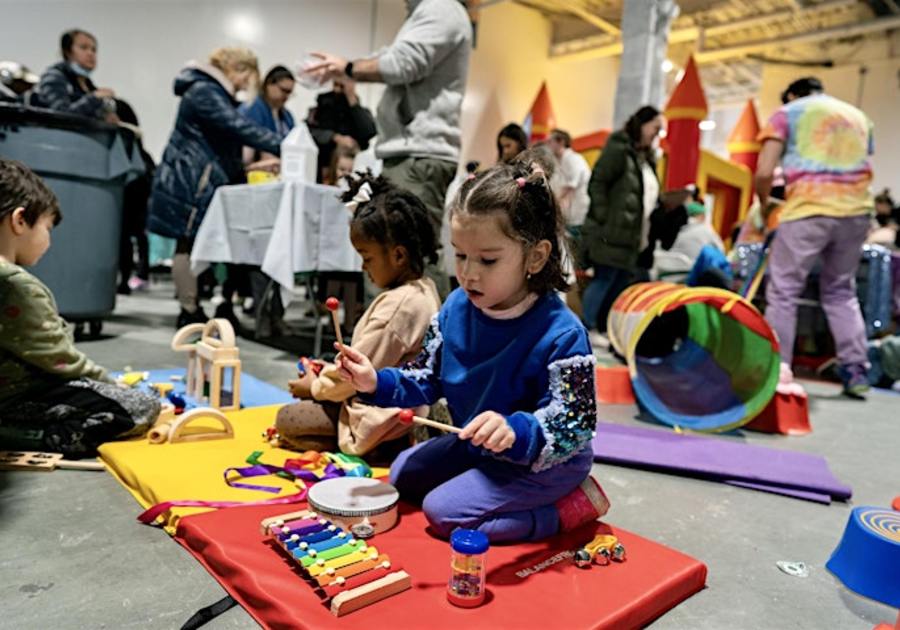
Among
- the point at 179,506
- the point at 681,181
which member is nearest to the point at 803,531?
the point at 179,506

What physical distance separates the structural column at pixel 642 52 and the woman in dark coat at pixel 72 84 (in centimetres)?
534

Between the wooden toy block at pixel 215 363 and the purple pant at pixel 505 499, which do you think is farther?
the wooden toy block at pixel 215 363

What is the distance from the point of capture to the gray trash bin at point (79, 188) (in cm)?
315

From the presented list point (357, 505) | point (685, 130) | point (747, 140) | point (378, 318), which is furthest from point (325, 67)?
point (747, 140)

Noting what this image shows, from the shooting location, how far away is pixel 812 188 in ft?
10.6

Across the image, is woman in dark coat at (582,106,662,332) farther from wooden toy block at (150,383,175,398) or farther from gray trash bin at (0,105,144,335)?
gray trash bin at (0,105,144,335)

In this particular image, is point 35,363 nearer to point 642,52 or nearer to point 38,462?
point 38,462

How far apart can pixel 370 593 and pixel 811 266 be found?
118 inches

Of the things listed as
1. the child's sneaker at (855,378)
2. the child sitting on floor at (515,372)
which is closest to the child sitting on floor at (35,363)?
the child sitting on floor at (515,372)

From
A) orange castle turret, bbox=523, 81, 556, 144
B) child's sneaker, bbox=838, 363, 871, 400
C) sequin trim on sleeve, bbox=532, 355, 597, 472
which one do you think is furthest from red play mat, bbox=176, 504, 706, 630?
orange castle turret, bbox=523, 81, 556, 144

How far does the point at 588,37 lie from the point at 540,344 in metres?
10.6

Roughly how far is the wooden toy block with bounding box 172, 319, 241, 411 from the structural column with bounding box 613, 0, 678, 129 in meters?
6.17

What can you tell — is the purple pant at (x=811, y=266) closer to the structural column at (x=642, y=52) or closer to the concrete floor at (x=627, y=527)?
the concrete floor at (x=627, y=527)

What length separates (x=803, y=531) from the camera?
66.2 inches
